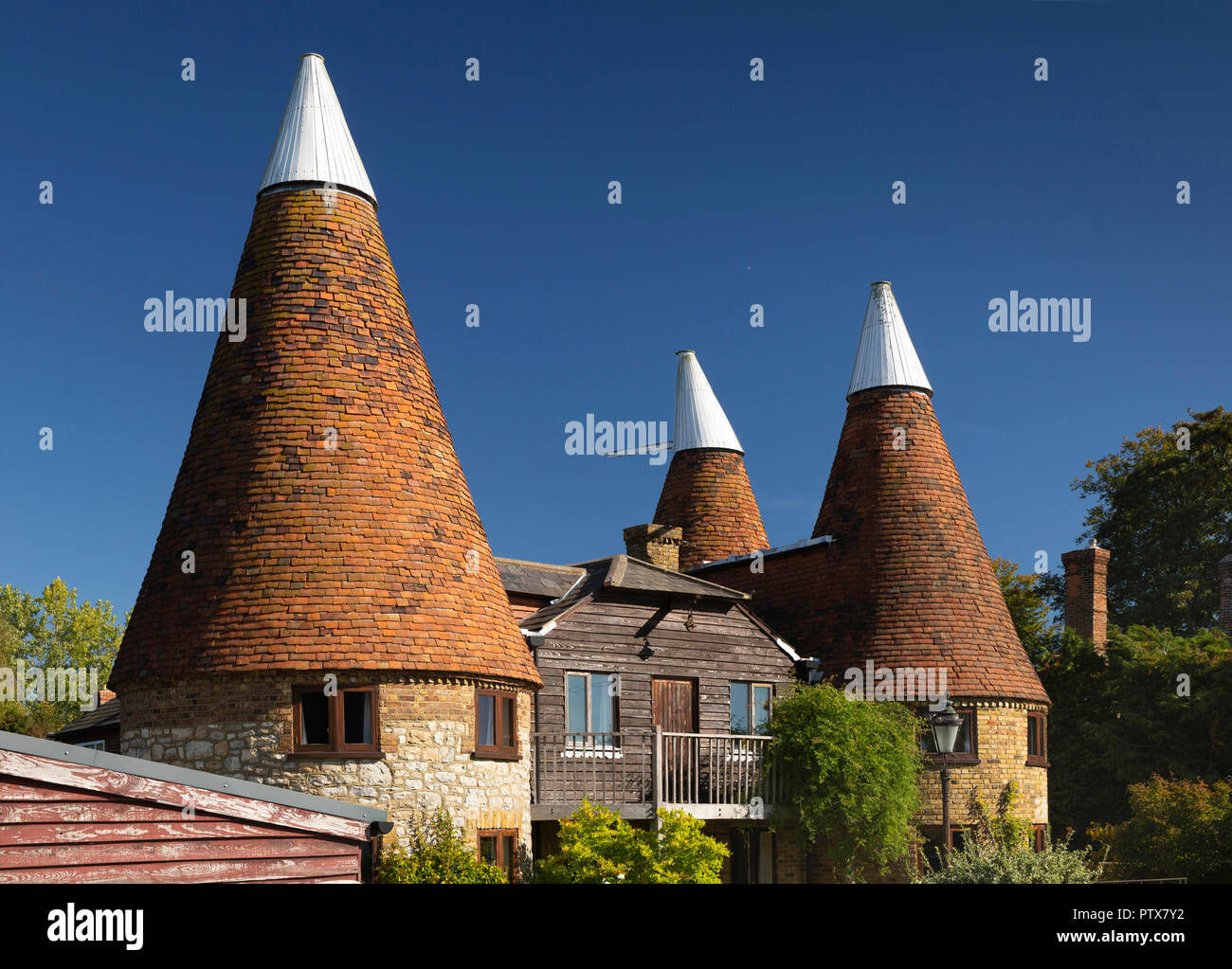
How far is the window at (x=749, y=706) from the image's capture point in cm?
2405

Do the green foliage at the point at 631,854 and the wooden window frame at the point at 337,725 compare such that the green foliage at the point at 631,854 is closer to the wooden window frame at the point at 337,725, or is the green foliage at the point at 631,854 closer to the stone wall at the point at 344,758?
the stone wall at the point at 344,758

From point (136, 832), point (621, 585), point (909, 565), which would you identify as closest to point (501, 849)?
point (621, 585)

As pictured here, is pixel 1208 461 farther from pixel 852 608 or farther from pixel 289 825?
pixel 289 825

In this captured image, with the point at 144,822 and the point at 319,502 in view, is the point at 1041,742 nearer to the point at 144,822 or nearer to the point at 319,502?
the point at 319,502

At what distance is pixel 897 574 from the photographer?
83.8 feet

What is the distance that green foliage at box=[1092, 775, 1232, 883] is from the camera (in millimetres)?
21797

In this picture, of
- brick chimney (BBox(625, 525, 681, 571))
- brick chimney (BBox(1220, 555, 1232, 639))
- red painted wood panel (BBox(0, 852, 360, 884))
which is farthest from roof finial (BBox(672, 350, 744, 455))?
red painted wood panel (BBox(0, 852, 360, 884))

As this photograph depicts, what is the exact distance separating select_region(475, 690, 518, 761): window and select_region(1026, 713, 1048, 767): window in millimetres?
11057

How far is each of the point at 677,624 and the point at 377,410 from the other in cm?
703

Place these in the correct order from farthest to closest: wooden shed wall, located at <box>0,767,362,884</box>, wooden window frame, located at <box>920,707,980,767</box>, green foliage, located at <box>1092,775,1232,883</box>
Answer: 1. wooden window frame, located at <box>920,707,980,767</box>
2. green foliage, located at <box>1092,775,1232,883</box>
3. wooden shed wall, located at <box>0,767,362,884</box>

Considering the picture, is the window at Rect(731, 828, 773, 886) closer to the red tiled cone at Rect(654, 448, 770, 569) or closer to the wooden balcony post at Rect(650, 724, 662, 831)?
the wooden balcony post at Rect(650, 724, 662, 831)

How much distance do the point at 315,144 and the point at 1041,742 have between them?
17.2m
